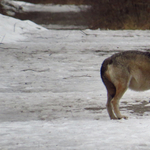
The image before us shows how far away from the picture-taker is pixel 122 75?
594cm

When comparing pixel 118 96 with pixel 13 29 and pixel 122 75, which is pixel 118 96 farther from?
pixel 13 29

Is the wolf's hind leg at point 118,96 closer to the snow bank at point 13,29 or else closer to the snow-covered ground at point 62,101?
the snow-covered ground at point 62,101

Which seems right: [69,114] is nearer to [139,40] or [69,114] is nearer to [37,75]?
[37,75]

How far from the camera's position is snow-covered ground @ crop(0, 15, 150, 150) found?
459 cm

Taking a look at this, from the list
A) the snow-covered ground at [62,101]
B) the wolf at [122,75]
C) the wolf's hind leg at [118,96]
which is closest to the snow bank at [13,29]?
the snow-covered ground at [62,101]

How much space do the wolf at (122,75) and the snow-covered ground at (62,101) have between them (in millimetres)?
316

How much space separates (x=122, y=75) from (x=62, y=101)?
1.60 metres

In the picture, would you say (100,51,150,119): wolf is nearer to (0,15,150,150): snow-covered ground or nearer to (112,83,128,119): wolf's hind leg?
(112,83,128,119): wolf's hind leg

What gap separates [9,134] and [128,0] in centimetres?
1939

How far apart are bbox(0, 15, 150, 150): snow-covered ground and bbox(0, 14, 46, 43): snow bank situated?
2.84ft

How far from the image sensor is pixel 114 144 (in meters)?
4.38

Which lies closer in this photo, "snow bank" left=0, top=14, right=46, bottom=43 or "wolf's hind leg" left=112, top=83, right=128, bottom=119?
"wolf's hind leg" left=112, top=83, right=128, bottom=119

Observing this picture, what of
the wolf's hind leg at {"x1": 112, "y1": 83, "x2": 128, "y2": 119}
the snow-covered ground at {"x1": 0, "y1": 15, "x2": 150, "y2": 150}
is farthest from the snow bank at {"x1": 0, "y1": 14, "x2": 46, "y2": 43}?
the wolf's hind leg at {"x1": 112, "y1": 83, "x2": 128, "y2": 119}

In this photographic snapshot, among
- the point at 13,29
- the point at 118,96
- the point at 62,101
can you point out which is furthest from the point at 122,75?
the point at 13,29
